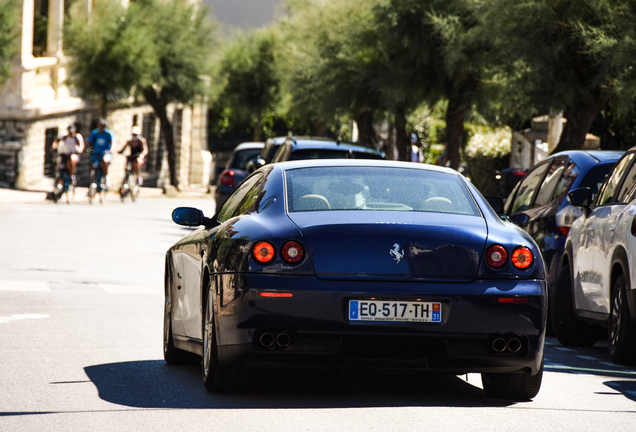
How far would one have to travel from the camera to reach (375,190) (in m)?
6.73

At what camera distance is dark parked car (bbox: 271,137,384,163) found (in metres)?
15.9

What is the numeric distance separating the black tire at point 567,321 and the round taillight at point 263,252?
177 inches

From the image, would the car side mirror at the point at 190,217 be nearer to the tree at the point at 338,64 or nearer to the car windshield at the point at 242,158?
the car windshield at the point at 242,158

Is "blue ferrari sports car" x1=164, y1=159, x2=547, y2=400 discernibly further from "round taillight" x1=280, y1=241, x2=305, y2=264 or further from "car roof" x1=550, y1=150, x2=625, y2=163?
"car roof" x1=550, y1=150, x2=625, y2=163

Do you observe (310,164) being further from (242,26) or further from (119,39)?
(242,26)

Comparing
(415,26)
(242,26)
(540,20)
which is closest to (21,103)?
(415,26)

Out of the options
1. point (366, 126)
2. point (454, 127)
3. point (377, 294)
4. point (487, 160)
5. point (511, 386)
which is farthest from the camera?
point (366, 126)

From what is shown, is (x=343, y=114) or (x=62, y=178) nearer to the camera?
(x=62, y=178)

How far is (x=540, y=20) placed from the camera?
57.5 ft

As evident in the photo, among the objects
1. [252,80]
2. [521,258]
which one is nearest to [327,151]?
[521,258]

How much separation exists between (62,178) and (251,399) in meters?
23.1

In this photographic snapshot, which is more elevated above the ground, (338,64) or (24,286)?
(338,64)

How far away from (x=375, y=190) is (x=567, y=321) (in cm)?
377

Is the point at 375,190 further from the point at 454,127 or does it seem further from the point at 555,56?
the point at 454,127
